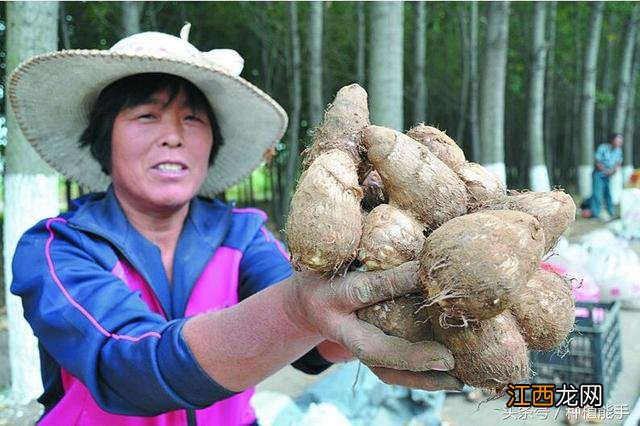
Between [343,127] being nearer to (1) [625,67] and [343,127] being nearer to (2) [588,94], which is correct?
(2) [588,94]

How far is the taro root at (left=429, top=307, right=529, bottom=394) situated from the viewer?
115 centimetres

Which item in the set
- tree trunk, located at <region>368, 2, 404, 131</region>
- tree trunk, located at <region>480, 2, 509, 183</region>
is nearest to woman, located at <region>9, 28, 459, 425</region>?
tree trunk, located at <region>368, 2, 404, 131</region>

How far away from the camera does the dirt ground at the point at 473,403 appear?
358cm

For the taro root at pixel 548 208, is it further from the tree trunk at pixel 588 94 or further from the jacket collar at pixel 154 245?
the tree trunk at pixel 588 94

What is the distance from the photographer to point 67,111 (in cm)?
217

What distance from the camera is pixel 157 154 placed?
1.78 metres

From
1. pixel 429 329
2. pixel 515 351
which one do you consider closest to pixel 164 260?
pixel 429 329

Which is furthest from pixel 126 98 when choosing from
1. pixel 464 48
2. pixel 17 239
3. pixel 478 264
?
pixel 464 48

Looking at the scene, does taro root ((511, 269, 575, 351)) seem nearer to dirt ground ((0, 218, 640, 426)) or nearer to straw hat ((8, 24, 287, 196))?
straw hat ((8, 24, 287, 196))

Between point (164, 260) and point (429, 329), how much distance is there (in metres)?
1.06

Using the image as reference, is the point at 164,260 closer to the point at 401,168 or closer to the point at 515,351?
the point at 401,168

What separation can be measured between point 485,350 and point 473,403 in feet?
10.2

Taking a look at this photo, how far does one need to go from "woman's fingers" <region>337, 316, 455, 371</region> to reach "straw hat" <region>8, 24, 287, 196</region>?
1.10 m

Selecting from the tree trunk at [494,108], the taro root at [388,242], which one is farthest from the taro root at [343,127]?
the tree trunk at [494,108]
